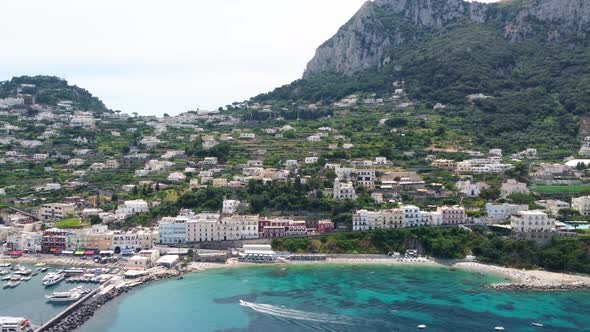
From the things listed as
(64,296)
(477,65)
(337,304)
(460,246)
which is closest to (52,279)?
(64,296)

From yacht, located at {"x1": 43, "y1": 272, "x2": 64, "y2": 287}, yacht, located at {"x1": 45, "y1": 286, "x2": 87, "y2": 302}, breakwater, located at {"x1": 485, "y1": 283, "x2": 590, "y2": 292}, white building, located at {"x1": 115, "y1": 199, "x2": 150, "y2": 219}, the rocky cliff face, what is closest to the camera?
yacht, located at {"x1": 45, "y1": 286, "x2": 87, "y2": 302}

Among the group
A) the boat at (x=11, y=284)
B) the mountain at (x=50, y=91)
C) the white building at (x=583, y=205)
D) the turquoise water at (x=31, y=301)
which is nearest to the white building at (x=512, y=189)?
the white building at (x=583, y=205)

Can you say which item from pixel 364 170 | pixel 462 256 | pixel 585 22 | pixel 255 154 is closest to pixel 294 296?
pixel 462 256

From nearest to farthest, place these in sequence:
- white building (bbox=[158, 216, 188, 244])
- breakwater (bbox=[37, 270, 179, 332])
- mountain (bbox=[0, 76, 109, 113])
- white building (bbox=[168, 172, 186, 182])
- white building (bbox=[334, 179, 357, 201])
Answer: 1. breakwater (bbox=[37, 270, 179, 332])
2. white building (bbox=[158, 216, 188, 244])
3. white building (bbox=[334, 179, 357, 201])
4. white building (bbox=[168, 172, 186, 182])
5. mountain (bbox=[0, 76, 109, 113])

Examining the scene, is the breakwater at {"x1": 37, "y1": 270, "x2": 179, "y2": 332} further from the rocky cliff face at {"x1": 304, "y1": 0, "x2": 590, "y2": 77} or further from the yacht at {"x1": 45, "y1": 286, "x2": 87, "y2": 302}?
the rocky cliff face at {"x1": 304, "y1": 0, "x2": 590, "y2": 77}

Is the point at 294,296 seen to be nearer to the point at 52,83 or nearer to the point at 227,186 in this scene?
the point at 227,186

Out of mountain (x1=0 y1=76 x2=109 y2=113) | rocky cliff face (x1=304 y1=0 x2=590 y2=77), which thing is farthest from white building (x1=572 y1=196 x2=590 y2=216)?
mountain (x1=0 y1=76 x2=109 y2=113)

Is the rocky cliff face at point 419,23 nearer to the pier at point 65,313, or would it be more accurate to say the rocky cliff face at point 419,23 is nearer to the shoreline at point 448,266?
the shoreline at point 448,266
